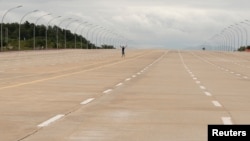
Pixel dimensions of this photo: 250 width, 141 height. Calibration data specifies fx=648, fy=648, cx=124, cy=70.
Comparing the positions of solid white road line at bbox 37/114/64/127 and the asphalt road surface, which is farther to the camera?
solid white road line at bbox 37/114/64/127

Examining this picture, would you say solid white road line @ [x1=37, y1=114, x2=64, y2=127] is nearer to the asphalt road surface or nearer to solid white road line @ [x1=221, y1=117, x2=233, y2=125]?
the asphalt road surface

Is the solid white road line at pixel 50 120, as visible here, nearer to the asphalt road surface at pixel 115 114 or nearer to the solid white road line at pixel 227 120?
the asphalt road surface at pixel 115 114

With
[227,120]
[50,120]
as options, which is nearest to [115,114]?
[50,120]

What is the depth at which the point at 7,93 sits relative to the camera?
70.5 feet

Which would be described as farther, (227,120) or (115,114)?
(115,114)

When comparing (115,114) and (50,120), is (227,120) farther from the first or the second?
(50,120)

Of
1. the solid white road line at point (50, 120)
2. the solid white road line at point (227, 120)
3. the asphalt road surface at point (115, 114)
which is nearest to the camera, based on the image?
the asphalt road surface at point (115, 114)

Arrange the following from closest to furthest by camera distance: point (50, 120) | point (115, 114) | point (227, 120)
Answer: point (50, 120) → point (227, 120) → point (115, 114)

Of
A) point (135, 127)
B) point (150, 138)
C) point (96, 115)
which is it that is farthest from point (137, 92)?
point (150, 138)

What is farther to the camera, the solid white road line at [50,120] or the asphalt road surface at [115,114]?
the solid white road line at [50,120]

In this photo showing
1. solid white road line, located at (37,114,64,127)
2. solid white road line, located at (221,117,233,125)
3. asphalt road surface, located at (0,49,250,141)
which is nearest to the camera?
asphalt road surface, located at (0,49,250,141)

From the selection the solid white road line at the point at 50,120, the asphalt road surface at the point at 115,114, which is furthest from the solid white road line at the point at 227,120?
the solid white road line at the point at 50,120

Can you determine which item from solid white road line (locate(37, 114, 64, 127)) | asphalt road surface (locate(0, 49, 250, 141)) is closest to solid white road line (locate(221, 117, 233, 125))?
asphalt road surface (locate(0, 49, 250, 141))

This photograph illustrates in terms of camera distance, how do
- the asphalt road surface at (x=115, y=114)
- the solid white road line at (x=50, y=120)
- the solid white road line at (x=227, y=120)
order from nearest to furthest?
the asphalt road surface at (x=115, y=114) → the solid white road line at (x=50, y=120) → the solid white road line at (x=227, y=120)
